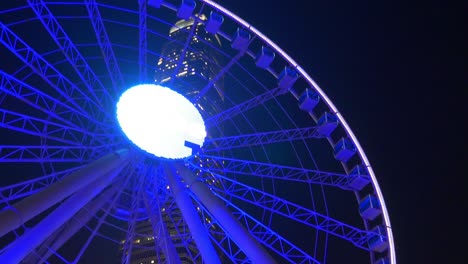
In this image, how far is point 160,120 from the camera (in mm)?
17797

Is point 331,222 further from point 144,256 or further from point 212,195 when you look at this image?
point 144,256

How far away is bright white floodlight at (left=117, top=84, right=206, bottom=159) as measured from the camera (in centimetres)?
1695

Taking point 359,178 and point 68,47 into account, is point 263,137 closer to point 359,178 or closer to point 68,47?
point 359,178

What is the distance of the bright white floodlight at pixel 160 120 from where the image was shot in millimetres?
16953

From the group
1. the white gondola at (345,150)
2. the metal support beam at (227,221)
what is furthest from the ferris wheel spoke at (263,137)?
the metal support beam at (227,221)

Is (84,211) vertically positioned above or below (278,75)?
below

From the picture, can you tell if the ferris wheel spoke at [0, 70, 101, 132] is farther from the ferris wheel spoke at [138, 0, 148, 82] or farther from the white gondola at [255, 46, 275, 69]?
the white gondola at [255, 46, 275, 69]

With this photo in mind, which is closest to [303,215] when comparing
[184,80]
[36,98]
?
[36,98]

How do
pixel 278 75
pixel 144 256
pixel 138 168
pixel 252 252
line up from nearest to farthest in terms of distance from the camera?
pixel 252 252 < pixel 138 168 < pixel 278 75 < pixel 144 256

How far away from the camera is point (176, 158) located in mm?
16438

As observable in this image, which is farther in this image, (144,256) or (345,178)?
(144,256)

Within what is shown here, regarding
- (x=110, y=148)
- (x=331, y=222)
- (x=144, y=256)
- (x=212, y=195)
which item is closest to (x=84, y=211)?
(x=110, y=148)

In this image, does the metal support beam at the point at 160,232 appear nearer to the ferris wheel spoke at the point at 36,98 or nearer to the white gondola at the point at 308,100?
the ferris wheel spoke at the point at 36,98

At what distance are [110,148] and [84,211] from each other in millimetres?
2648
